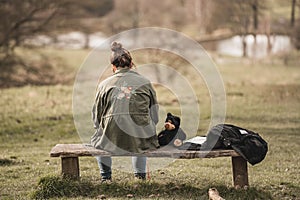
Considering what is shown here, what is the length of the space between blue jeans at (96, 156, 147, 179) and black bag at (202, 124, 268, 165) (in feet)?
3.11

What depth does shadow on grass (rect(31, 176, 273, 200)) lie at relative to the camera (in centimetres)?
745

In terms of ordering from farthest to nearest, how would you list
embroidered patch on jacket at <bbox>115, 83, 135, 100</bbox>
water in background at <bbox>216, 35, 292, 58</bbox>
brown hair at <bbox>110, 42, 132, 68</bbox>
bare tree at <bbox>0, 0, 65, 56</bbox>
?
water in background at <bbox>216, 35, 292, 58</bbox> → bare tree at <bbox>0, 0, 65, 56</bbox> → brown hair at <bbox>110, 42, 132, 68</bbox> → embroidered patch on jacket at <bbox>115, 83, 135, 100</bbox>

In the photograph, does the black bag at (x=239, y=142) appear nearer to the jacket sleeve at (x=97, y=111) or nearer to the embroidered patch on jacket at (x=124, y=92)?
the embroidered patch on jacket at (x=124, y=92)

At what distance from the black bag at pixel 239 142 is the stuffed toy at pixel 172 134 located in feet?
1.26

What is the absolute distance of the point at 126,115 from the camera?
7.79 m

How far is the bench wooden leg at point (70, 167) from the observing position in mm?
7777

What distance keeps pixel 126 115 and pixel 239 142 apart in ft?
4.79

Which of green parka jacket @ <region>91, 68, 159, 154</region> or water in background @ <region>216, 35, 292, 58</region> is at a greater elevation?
water in background @ <region>216, 35, 292, 58</region>

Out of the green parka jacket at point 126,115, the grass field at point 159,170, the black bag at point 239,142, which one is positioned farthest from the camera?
the green parka jacket at point 126,115

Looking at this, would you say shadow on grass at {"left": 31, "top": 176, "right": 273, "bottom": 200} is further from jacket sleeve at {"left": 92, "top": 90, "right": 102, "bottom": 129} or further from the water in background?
the water in background

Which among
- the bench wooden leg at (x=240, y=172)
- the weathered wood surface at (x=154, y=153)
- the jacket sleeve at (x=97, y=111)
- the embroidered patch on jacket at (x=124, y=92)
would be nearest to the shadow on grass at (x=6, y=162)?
the weathered wood surface at (x=154, y=153)

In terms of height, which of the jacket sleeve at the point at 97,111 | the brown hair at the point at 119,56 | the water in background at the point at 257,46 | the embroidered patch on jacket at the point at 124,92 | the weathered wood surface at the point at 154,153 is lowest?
the weathered wood surface at the point at 154,153

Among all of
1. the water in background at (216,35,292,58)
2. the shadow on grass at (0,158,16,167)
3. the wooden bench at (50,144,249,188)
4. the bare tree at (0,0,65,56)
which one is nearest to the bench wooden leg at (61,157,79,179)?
the wooden bench at (50,144,249,188)

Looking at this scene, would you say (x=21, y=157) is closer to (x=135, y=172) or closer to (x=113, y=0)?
(x=135, y=172)
